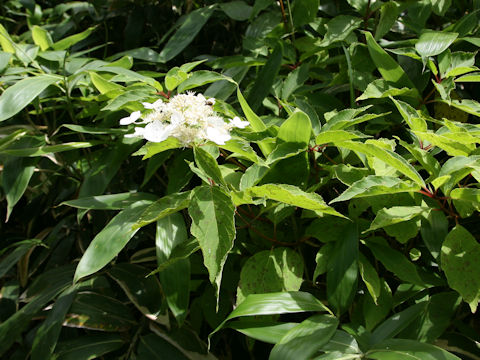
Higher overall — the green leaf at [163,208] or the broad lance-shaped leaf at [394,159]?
the broad lance-shaped leaf at [394,159]

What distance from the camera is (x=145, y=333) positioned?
3.19ft

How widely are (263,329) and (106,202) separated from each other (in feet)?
1.19

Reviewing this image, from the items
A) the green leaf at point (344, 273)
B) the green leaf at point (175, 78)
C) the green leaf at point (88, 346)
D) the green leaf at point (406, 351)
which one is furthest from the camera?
the green leaf at point (88, 346)

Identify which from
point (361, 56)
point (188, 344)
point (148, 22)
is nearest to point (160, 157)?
point (188, 344)

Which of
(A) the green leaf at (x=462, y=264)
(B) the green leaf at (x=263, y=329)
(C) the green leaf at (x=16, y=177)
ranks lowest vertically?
(C) the green leaf at (x=16, y=177)

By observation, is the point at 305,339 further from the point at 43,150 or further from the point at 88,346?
the point at 43,150

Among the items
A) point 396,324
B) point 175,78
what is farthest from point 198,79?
point 396,324

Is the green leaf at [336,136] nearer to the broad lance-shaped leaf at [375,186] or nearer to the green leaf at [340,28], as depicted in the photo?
the broad lance-shaped leaf at [375,186]

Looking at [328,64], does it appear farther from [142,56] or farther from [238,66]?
[142,56]

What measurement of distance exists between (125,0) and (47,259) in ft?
2.69

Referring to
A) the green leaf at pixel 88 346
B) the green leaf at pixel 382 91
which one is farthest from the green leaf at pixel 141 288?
the green leaf at pixel 382 91

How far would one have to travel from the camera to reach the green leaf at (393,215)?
644 mm

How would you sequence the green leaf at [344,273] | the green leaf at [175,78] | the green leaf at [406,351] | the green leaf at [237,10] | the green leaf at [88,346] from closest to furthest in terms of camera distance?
the green leaf at [406,351]
the green leaf at [344,273]
the green leaf at [175,78]
the green leaf at [88,346]
the green leaf at [237,10]

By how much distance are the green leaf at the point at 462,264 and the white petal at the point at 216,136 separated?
1.15ft
